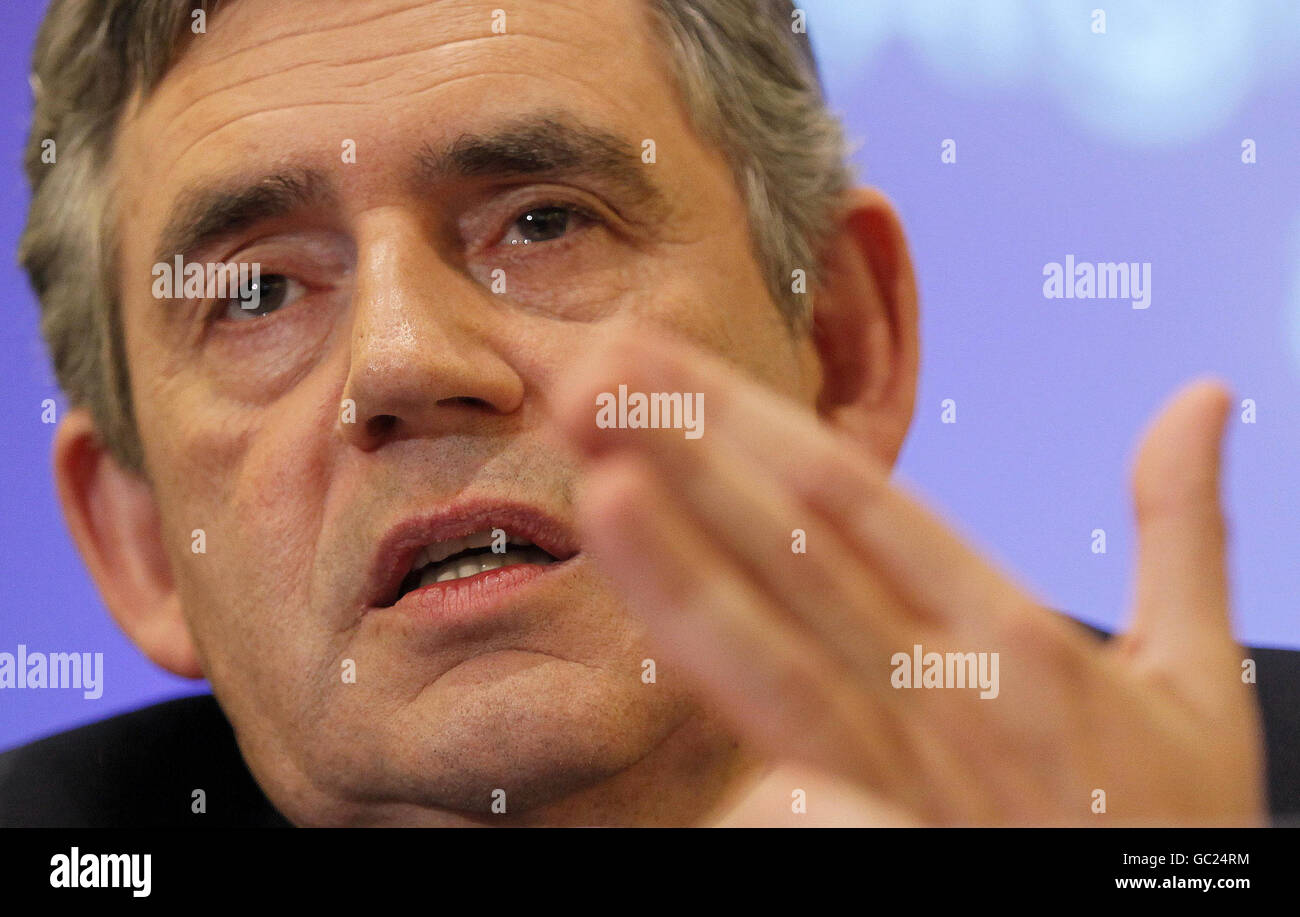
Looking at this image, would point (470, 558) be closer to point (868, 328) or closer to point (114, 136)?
point (868, 328)

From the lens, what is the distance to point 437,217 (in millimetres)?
1289

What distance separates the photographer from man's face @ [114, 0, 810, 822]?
119 cm

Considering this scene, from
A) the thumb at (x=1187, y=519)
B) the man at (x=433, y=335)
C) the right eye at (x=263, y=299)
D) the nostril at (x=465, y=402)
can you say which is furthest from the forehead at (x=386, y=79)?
the thumb at (x=1187, y=519)

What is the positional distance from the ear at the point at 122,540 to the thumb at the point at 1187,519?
110 cm

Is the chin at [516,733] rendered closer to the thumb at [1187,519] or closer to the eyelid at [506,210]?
the eyelid at [506,210]

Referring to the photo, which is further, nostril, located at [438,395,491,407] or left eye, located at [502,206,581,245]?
left eye, located at [502,206,581,245]

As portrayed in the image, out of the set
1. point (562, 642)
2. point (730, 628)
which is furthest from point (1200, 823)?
point (562, 642)

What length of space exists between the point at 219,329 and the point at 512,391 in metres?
0.38

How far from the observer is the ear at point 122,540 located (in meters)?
1.52

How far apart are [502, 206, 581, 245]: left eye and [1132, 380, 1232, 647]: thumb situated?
2.34 ft

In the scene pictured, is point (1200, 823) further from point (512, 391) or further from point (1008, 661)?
point (512, 391)

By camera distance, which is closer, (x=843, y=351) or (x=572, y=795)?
(x=572, y=795)

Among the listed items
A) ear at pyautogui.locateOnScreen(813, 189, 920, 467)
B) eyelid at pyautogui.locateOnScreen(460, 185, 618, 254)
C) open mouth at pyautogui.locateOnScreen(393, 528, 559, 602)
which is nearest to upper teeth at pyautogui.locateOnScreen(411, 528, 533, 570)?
open mouth at pyautogui.locateOnScreen(393, 528, 559, 602)

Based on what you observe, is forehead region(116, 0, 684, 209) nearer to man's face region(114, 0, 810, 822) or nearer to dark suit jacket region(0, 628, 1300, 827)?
man's face region(114, 0, 810, 822)
